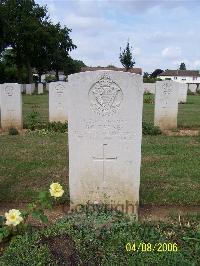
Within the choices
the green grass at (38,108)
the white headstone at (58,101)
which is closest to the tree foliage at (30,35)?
the green grass at (38,108)

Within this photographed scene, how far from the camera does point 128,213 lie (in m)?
5.05

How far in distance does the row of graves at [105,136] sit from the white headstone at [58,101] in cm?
838

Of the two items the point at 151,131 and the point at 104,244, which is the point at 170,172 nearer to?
the point at 104,244

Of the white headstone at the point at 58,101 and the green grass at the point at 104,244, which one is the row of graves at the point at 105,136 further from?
the white headstone at the point at 58,101

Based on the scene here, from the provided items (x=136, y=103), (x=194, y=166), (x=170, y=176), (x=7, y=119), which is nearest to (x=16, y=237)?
(x=136, y=103)

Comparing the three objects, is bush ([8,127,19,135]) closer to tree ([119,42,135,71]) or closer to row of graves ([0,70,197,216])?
row of graves ([0,70,197,216])

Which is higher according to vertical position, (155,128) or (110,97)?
(110,97)

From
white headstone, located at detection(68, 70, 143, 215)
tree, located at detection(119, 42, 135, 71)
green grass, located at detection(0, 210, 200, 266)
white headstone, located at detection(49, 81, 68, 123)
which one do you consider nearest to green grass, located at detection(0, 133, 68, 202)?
white headstone, located at detection(68, 70, 143, 215)

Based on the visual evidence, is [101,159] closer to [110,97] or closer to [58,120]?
[110,97]

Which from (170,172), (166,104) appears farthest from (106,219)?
(166,104)

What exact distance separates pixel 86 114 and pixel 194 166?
3.61 m

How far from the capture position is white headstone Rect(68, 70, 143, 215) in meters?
4.73
